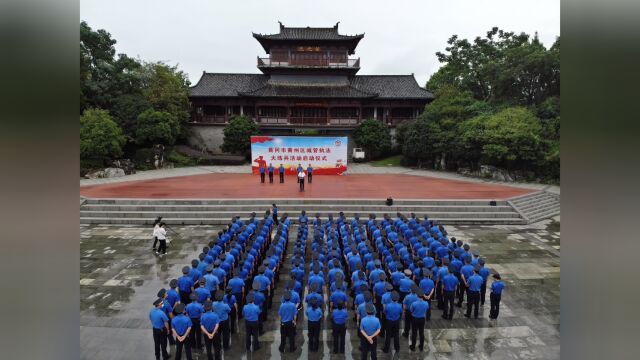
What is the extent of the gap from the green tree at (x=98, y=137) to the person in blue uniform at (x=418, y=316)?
25.6 m

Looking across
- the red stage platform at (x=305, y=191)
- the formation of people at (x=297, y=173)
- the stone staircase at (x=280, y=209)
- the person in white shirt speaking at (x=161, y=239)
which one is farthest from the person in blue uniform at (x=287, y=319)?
the formation of people at (x=297, y=173)

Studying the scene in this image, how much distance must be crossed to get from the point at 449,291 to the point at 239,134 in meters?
27.0

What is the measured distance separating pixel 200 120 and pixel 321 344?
1293 inches

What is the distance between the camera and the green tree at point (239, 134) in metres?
32.6

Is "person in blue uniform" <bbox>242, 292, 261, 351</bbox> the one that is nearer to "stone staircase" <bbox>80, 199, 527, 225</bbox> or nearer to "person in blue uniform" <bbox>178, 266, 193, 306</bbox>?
"person in blue uniform" <bbox>178, 266, 193, 306</bbox>

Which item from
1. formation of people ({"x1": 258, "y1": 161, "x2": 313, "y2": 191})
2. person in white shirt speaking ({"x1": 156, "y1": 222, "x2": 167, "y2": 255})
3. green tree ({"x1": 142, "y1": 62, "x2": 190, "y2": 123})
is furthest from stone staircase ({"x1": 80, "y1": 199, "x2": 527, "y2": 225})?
green tree ({"x1": 142, "y1": 62, "x2": 190, "y2": 123})

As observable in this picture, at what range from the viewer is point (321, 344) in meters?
7.05

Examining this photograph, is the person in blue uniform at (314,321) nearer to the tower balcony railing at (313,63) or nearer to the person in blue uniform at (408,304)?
the person in blue uniform at (408,304)

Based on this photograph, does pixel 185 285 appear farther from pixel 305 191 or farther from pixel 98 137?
pixel 98 137

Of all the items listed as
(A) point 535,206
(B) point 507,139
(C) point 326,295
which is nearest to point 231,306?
(C) point 326,295

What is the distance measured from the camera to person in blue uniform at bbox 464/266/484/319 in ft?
25.7

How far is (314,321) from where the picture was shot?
6672 mm

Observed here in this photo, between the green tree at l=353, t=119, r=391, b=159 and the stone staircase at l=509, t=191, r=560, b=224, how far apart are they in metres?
15.0
